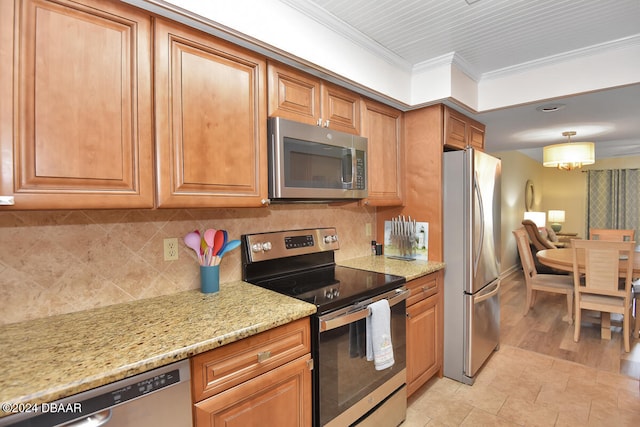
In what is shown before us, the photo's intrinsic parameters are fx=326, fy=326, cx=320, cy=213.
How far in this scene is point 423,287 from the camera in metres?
2.30

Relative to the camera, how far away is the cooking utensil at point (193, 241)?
5.44 ft

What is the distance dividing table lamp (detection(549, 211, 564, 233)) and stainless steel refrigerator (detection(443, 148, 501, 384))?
632 cm

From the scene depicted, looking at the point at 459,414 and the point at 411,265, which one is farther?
the point at 411,265

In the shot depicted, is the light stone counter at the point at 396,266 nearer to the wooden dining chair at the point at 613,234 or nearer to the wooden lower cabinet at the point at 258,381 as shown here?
the wooden lower cabinet at the point at 258,381

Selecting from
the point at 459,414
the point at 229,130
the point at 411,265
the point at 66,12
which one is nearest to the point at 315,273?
the point at 411,265

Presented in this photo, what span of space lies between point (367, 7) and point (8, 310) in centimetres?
213

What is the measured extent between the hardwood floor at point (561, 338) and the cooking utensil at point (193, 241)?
303 centimetres

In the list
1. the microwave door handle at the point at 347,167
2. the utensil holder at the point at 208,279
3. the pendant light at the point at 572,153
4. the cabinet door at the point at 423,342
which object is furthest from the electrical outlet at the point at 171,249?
the pendant light at the point at 572,153

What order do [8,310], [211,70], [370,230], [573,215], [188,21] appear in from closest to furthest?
[8,310]
[188,21]
[211,70]
[370,230]
[573,215]

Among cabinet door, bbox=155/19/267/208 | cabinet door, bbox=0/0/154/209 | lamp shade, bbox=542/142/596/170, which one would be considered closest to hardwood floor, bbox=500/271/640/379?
lamp shade, bbox=542/142/596/170

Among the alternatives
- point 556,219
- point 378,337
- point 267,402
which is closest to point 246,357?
point 267,402

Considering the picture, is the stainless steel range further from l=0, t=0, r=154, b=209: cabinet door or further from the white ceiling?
the white ceiling

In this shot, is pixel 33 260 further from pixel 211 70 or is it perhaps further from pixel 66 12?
pixel 211 70

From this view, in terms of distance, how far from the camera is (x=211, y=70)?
1.47 metres
